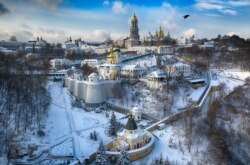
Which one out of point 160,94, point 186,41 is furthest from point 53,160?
point 186,41

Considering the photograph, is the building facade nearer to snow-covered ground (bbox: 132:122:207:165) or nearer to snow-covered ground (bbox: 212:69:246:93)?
snow-covered ground (bbox: 212:69:246:93)

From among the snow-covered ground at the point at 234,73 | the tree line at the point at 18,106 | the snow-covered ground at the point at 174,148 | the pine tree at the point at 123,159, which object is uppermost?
the snow-covered ground at the point at 234,73

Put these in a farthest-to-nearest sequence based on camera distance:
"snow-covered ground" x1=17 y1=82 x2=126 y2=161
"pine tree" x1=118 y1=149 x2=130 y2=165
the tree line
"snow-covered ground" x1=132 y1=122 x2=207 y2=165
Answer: the tree line < "snow-covered ground" x1=17 y1=82 x2=126 y2=161 < "snow-covered ground" x1=132 y1=122 x2=207 y2=165 < "pine tree" x1=118 y1=149 x2=130 y2=165

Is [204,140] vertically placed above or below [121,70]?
below

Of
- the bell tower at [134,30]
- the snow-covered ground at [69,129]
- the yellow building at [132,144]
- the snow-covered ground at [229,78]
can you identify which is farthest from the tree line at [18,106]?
the bell tower at [134,30]

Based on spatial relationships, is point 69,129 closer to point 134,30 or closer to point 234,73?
point 234,73

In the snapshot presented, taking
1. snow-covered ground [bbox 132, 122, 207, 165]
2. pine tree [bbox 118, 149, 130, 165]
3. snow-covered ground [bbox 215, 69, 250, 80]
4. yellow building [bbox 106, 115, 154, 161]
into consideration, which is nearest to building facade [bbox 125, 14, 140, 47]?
snow-covered ground [bbox 215, 69, 250, 80]

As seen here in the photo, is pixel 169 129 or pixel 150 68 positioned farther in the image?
pixel 150 68

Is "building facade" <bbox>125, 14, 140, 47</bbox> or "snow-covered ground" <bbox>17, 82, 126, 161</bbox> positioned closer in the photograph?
"snow-covered ground" <bbox>17, 82, 126, 161</bbox>

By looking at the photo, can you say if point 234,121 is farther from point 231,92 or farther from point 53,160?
point 53,160

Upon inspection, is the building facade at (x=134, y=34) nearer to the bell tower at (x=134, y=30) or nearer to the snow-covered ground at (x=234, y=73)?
the bell tower at (x=134, y=30)

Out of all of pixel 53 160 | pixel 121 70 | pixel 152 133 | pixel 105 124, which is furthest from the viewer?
pixel 121 70
